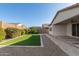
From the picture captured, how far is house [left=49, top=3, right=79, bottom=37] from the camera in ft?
37.5

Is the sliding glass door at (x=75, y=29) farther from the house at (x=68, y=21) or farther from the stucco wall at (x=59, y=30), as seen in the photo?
the stucco wall at (x=59, y=30)

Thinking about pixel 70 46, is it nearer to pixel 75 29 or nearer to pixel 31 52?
pixel 31 52

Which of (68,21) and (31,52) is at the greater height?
(68,21)

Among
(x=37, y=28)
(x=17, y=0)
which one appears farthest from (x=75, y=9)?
(x=37, y=28)

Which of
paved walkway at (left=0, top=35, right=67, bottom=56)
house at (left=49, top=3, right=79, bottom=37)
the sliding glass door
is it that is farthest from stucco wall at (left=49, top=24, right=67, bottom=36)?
paved walkway at (left=0, top=35, right=67, bottom=56)

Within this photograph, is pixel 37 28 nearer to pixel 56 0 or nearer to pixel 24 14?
pixel 24 14

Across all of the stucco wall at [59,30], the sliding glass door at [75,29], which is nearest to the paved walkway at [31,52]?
the sliding glass door at [75,29]

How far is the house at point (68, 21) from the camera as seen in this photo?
37.5 ft

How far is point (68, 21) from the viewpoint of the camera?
19078 millimetres

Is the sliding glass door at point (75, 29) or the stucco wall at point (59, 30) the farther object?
the stucco wall at point (59, 30)

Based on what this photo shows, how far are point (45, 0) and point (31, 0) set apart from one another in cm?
91

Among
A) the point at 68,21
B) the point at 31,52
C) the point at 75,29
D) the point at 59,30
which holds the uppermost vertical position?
the point at 68,21

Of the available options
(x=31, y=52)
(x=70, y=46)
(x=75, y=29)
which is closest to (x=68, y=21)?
(x=75, y=29)

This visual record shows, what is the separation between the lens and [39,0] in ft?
28.8
